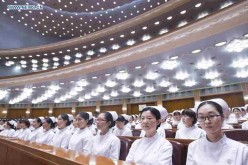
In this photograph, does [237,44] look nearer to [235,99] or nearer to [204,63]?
[204,63]

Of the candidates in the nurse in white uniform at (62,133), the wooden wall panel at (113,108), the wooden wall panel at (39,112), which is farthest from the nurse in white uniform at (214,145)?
the wooden wall panel at (39,112)

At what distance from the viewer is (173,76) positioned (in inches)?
492

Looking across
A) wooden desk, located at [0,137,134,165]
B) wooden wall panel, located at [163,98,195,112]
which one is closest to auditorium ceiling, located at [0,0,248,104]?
wooden wall panel, located at [163,98,195,112]

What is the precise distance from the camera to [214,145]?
1.75 m

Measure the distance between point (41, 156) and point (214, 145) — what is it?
1.65 meters

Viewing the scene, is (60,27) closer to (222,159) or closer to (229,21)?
(229,21)

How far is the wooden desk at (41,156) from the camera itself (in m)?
1.52

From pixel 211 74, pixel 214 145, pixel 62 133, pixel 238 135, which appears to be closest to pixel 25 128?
pixel 62 133

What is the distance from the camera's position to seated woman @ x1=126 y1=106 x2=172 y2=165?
84.1 inches

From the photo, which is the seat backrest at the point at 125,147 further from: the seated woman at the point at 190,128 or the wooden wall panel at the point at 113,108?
the wooden wall panel at the point at 113,108

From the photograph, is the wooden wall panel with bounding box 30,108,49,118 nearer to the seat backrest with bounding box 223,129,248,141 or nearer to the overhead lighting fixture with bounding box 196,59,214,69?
the overhead lighting fixture with bounding box 196,59,214,69

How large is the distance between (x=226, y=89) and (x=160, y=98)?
5818 millimetres

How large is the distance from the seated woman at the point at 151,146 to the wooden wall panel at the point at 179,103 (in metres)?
16.3

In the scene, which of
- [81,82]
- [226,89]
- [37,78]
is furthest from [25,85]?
[226,89]
